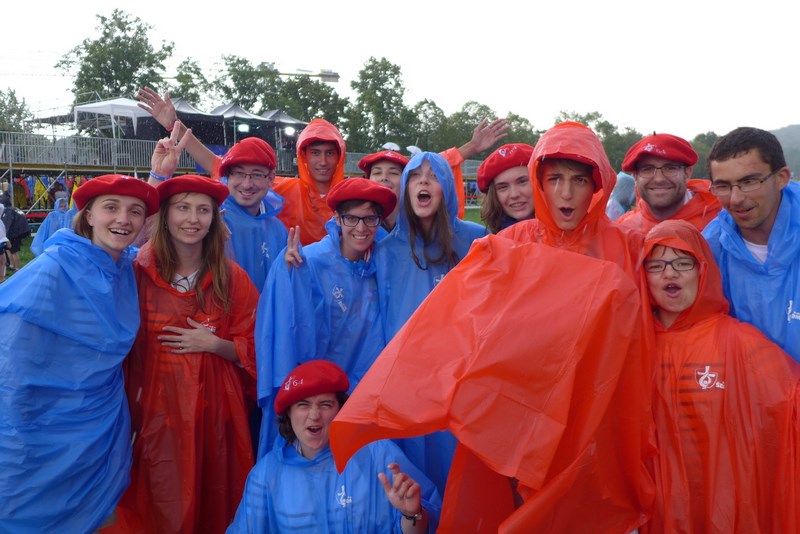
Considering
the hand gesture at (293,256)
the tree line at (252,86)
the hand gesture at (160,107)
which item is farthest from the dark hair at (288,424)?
the tree line at (252,86)

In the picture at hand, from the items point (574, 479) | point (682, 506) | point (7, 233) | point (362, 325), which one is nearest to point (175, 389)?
point (362, 325)

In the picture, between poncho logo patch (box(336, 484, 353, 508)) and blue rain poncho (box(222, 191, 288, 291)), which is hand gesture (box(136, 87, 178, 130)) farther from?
poncho logo patch (box(336, 484, 353, 508))

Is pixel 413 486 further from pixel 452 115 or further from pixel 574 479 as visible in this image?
pixel 452 115

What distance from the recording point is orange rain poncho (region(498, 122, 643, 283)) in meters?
2.84

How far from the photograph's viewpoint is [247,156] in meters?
4.16

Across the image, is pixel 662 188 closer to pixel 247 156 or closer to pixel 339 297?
pixel 339 297

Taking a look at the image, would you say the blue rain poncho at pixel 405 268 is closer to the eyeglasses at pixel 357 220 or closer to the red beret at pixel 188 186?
the eyeglasses at pixel 357 220

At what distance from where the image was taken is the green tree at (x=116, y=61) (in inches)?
1907

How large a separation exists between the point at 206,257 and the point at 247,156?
102 centimetres

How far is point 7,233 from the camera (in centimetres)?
1385

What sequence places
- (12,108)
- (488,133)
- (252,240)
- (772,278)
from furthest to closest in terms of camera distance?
(12,108) < (488,133) < (252,240) < (772,278)

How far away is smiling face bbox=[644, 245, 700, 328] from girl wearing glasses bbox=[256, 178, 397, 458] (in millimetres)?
1403

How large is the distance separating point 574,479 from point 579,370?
1.28 ft

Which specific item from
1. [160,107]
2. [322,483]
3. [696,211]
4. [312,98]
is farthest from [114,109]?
[322,483]
